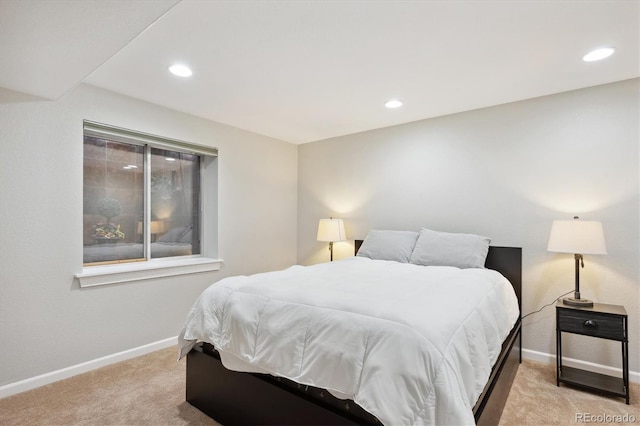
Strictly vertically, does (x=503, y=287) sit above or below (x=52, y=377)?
above

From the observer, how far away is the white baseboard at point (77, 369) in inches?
88.4

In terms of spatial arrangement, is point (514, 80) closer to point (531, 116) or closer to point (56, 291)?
point (531, 116)

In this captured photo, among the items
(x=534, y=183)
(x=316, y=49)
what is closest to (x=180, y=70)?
(x=316, y=49)

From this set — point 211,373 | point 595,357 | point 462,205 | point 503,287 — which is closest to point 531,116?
point 462,205

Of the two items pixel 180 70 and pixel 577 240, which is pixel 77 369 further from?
pixel 577 240

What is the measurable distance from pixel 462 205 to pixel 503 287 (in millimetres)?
1086

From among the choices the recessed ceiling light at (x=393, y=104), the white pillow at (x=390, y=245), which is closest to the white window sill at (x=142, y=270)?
the white pillow at (x=390, y=245)

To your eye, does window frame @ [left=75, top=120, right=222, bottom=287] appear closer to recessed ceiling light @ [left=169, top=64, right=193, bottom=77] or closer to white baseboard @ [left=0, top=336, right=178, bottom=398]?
white baseboard @ [left=0, top=336, right=178, bottom=398]

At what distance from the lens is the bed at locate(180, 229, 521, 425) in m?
1.23

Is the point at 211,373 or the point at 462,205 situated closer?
the point at 211,373

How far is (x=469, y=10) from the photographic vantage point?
1692 millimetres

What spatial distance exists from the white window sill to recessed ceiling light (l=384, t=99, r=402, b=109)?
236 centimetres

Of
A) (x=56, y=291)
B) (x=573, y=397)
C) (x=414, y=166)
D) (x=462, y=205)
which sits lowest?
(x=573, y=397)

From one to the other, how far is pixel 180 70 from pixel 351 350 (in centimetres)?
219
